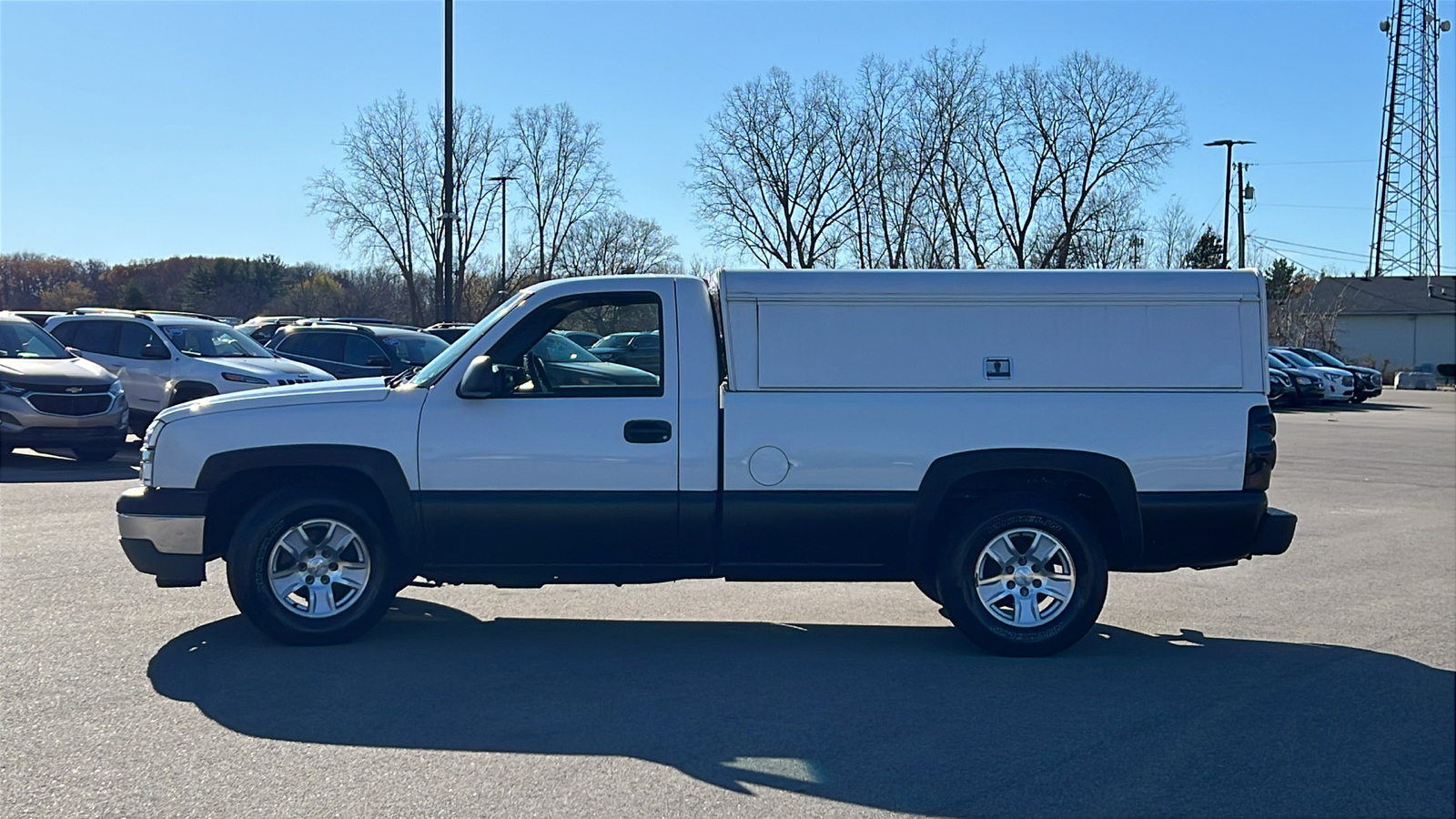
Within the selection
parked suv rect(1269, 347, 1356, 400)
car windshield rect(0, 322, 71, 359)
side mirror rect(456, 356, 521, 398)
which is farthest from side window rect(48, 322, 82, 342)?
parked suv rect(1269, 347, 1356, 400)

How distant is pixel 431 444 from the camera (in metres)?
6.73

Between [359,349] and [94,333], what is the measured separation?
12.6ft

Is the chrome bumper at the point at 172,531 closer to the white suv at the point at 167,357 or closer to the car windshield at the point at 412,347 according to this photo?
the white suv at the point at 167,357

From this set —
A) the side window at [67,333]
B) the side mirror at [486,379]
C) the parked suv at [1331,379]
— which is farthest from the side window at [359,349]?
the parked suv at [1331,379]

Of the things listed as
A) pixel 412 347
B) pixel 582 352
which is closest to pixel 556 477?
pixel 582 352

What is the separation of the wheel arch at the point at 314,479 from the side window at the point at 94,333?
12.0 meters

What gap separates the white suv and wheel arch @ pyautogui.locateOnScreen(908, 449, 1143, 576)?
11642 mm

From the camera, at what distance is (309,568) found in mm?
6828

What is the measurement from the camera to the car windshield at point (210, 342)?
17562mm

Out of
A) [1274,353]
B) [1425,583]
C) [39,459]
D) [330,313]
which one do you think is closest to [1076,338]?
[1425,583]

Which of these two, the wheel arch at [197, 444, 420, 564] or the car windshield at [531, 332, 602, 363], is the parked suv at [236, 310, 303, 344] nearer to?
the wheel arch at [197, 444, 420, 564]

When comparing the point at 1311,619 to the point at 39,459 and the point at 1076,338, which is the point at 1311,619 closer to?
the point at 1076,338

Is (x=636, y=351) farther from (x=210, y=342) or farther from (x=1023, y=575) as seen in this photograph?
(x=210, y=342)

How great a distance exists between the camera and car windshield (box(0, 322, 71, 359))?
15.3m
